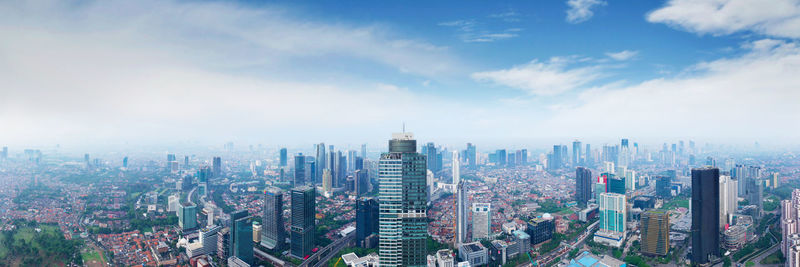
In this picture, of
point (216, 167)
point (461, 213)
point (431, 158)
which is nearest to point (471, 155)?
point (431, 158)

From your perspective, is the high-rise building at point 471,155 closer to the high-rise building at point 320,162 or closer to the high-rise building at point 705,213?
the high-rise building at point 320,162

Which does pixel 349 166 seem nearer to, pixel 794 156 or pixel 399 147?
pixel 399 147

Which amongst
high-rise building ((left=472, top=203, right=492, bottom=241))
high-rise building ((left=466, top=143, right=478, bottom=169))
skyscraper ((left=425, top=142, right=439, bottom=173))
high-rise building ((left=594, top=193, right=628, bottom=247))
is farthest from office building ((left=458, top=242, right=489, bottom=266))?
high-rise building ((left=466, top=143, right=478, bottom=169))

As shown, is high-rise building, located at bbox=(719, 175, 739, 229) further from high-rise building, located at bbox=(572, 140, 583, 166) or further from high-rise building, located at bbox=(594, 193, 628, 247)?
high-rise building, located at bbox=(572, 140, 583, 166)

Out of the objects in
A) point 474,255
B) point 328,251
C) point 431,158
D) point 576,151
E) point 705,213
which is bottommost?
point 328,251

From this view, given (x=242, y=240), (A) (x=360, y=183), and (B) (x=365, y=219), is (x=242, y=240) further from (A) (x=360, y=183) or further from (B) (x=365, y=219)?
(A) (x=360, y=183)

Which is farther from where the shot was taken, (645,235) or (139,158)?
(139,158)

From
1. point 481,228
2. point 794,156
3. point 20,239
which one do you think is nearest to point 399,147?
point 481,228
